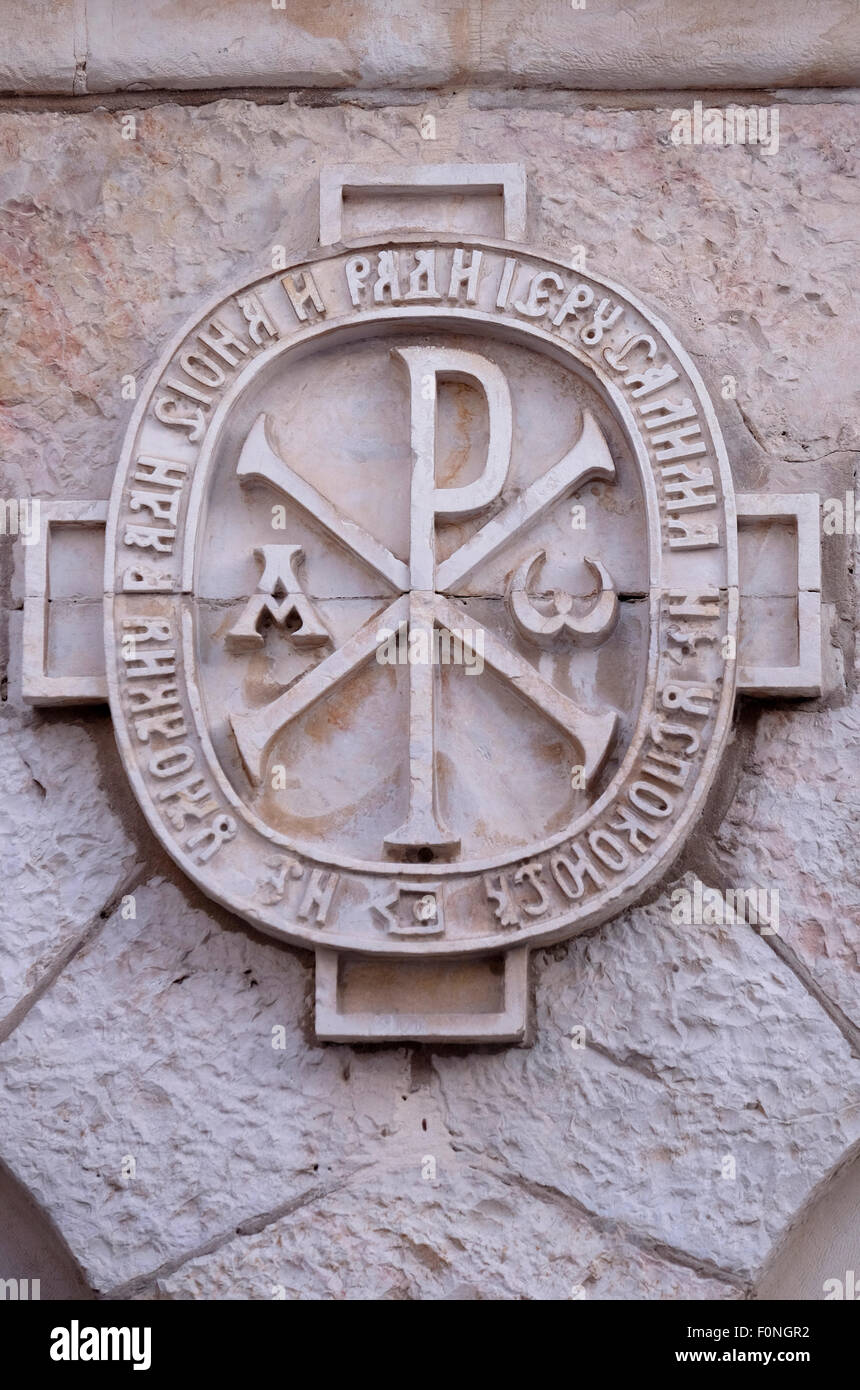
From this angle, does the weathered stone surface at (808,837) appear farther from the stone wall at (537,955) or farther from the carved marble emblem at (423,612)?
the carved marble emblem at (423,612)

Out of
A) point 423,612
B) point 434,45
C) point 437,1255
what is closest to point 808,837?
point 423,612

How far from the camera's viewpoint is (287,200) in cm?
373

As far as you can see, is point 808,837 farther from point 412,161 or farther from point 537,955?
point 412,161

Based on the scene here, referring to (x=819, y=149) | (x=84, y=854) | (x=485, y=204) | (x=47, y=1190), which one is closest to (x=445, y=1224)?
(x=47, y=1190)

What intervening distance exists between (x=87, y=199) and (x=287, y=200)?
0.43 metres

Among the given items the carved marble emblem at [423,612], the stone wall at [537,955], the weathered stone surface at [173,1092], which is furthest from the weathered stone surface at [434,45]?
the weathered stone surface at [173,1092]

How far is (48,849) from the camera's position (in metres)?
3.42

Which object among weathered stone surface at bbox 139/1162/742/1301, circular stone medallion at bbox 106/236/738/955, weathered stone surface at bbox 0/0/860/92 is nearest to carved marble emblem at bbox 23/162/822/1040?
circular stone medallion at bbox 106/236/738/955

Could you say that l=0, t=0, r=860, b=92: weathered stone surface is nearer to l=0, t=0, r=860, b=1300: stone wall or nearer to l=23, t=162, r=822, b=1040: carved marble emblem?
l=0, t=0, r=860, b=1300: stone wall

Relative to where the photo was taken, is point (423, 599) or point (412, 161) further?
point (412, 161)

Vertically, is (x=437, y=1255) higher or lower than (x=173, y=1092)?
lower

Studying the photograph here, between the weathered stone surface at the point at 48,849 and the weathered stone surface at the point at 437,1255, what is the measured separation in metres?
0.65

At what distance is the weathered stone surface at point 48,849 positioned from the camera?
336cm

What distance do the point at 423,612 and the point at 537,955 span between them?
0.70 metres
